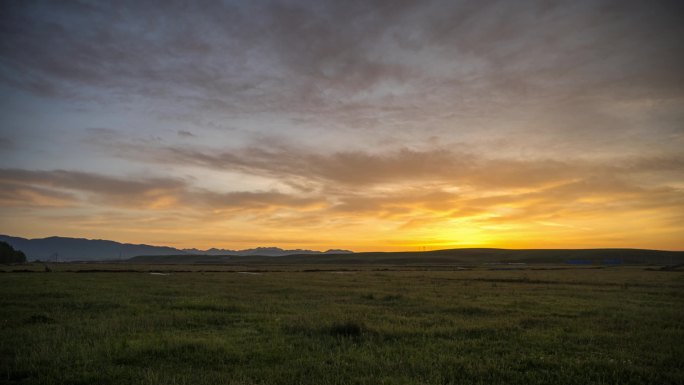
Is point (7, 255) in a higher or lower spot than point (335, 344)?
higher

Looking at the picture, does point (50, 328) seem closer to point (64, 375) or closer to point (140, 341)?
point (140, 341)

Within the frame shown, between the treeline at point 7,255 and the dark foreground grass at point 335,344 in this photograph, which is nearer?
the dark foreground grass at point 335,344

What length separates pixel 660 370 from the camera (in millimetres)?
11906

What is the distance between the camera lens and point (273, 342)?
49.0 feet

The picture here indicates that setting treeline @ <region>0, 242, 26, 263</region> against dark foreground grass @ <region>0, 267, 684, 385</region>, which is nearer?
dark foreground grass @ <region>0, 267, 684, 385</region>

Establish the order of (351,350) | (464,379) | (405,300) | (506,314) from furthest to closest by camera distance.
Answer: (405,300) → (506,314) → (351,350) → (464,379)

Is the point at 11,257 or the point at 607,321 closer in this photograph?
the point at 607,321

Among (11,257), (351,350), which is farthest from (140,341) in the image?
(11,257)

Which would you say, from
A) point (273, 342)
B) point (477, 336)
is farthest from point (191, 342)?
point (477, 336)

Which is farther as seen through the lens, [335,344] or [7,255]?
[7,255]

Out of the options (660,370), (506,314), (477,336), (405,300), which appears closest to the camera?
(660,370)

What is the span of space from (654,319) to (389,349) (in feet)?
52.7

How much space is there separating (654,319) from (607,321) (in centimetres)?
273

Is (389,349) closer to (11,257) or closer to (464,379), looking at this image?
(464,379)
